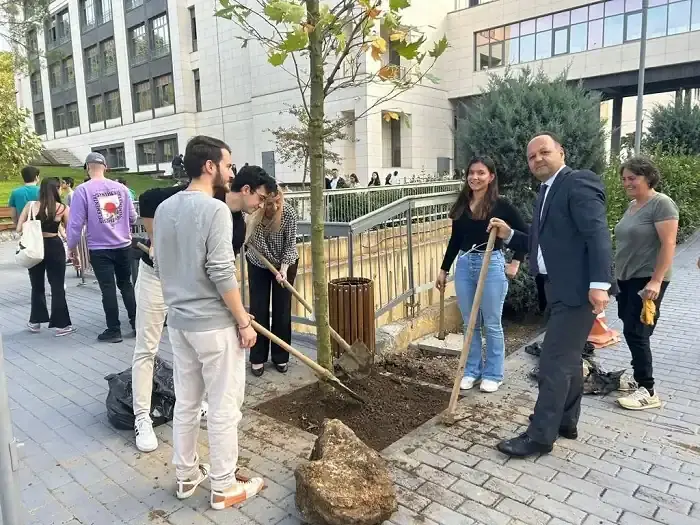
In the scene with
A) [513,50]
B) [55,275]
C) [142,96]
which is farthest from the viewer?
[142,96]

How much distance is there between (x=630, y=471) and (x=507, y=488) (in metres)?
0.78

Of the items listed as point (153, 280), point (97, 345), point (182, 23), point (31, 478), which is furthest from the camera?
point (182, 23)

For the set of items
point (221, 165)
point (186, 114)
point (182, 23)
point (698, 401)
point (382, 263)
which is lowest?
point (698, 401)

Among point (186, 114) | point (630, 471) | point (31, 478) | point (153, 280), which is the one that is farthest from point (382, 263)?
point (186, 114)

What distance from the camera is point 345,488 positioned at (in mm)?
2674

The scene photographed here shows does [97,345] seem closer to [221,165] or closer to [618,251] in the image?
[221,165]

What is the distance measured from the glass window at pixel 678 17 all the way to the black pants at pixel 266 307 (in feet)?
85.8

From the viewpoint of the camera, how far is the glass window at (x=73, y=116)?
47125 mm

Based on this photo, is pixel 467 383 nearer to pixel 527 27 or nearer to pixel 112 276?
pixel 112 276

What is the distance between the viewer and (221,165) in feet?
9.12

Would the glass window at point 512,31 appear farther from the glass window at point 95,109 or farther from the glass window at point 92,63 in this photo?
the glass window at point 95,109

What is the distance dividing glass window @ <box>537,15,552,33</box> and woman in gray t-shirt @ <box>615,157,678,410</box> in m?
26.7

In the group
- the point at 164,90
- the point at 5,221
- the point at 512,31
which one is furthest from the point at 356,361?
the point at 164,90

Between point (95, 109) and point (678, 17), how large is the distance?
41.3 m
